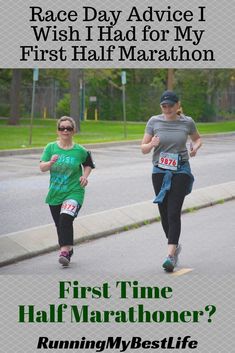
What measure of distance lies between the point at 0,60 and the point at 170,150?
3656 millimetres

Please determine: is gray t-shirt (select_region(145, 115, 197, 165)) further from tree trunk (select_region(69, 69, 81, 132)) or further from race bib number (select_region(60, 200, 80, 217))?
tree trunk (select_region(69, 69, 81, 132))

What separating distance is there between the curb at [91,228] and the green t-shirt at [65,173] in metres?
0.95

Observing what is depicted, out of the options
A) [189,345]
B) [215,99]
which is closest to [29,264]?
[189,345]

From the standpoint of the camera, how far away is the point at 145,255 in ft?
34.3

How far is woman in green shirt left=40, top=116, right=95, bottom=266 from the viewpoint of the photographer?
31.1 ft

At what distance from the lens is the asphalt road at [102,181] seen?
559 inches

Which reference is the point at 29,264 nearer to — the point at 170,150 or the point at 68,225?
the point at 68,225

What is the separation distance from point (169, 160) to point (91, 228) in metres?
2.84

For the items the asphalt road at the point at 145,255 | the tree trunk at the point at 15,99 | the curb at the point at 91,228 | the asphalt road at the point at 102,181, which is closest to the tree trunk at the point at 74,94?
the tree trunk at the point at 15,99

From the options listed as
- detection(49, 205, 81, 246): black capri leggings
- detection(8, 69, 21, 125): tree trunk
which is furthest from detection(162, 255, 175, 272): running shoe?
detection(8, 69, 21, 125): tree trunk

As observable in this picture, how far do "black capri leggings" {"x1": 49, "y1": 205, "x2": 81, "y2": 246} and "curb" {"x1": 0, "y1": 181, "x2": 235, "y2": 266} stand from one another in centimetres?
68

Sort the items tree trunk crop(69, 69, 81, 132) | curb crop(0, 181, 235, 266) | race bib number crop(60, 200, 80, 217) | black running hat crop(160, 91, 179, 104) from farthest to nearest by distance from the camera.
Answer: tree trunk crop(69, 69, 81, 132) < curb crop(0, 181, 235, 266) < race bib number crop(60, 200, 80, 217) < black running hat crop(160, 91, 179, 104)

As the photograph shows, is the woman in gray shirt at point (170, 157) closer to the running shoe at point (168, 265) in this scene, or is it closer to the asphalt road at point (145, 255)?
the running shoe at point (168, 265)

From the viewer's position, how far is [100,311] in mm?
6934
